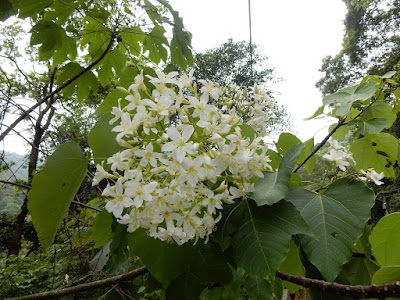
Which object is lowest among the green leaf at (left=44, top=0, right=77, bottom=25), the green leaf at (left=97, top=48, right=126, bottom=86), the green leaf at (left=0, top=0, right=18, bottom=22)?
the green leaf at (left=0, top=0, right=18, bottom=22)

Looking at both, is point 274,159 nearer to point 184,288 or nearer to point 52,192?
point 184,288

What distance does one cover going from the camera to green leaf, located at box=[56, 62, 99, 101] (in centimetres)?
130

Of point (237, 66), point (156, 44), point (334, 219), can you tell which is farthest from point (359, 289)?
point (237, 66)

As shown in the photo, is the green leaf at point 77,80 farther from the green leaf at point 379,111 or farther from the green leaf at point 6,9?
the green leaf at point 379,111

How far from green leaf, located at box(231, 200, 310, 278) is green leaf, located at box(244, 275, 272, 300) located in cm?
24

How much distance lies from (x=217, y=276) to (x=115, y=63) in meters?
1.20

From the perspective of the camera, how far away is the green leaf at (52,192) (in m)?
0.61

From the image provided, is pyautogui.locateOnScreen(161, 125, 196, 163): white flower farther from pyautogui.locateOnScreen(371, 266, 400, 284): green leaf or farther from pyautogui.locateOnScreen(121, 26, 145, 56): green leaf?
pyautogui.locateOnScreen(121, 26, 145, 56): green leaf

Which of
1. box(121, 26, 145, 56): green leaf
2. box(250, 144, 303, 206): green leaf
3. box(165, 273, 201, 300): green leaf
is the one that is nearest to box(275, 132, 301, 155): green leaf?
box(250, 144, 303, 206): green leaf

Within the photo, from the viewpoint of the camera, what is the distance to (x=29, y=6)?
3.54ft

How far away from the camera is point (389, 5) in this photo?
1374 centimetres

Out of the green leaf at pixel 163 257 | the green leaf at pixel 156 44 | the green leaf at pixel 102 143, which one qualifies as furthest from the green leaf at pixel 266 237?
the green leaf at pixel 156 44

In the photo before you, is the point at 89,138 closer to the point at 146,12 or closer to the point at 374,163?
the point at 146,12

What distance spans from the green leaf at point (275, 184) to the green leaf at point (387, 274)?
188 mm
